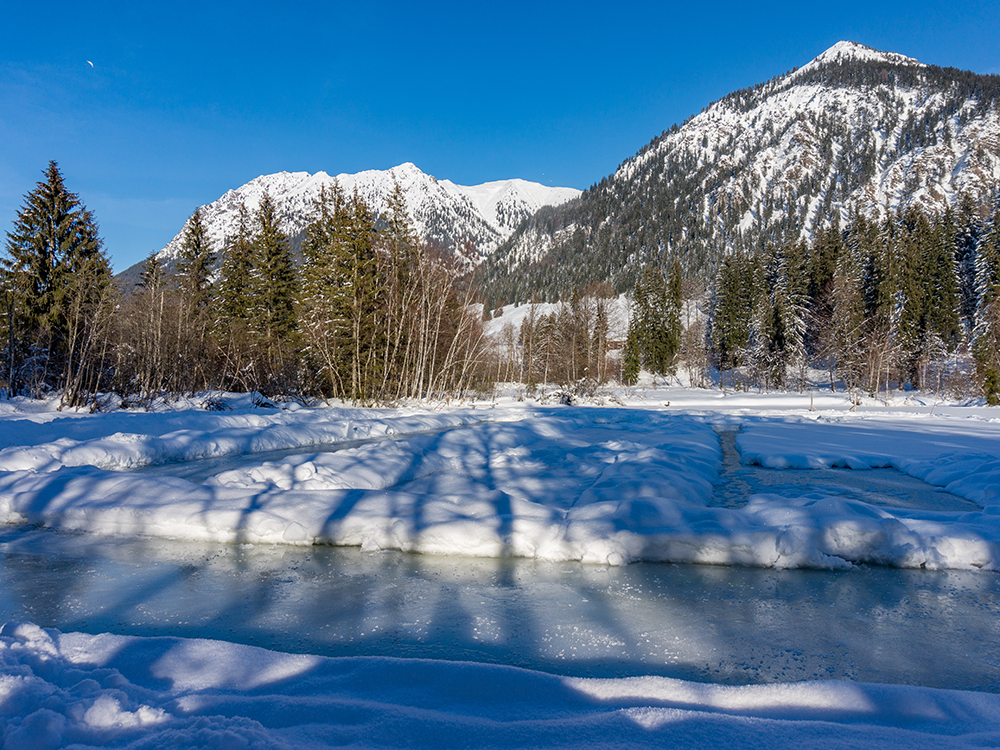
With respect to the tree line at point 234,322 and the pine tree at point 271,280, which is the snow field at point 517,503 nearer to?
the tree line at point 234,322

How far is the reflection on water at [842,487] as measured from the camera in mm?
5891

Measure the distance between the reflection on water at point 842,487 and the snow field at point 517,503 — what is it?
201mm

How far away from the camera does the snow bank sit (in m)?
1.73

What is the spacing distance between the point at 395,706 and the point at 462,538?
8.77ft

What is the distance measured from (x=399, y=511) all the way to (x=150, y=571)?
2127 millimetres

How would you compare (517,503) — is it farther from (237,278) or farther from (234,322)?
(237,278)

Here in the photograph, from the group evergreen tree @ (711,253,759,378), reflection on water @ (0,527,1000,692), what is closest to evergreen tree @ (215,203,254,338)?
reflection on water @ (0,527,1000,692)

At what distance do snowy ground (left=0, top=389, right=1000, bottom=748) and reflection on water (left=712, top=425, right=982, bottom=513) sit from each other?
17 centimetres

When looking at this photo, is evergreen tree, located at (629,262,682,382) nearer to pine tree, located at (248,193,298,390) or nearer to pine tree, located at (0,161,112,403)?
pine tree, located at (248,193,298,390)

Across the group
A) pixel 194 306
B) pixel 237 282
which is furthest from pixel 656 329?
pixel 194 306

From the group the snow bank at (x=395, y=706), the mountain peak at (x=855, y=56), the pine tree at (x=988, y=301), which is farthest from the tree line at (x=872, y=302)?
the mountain peak at (x=855, y=56)

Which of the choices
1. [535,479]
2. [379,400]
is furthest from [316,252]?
[535,479]

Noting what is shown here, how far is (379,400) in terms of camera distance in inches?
853

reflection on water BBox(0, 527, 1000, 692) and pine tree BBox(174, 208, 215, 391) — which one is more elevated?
pine tree BBox(174, 208, 215, 391)
